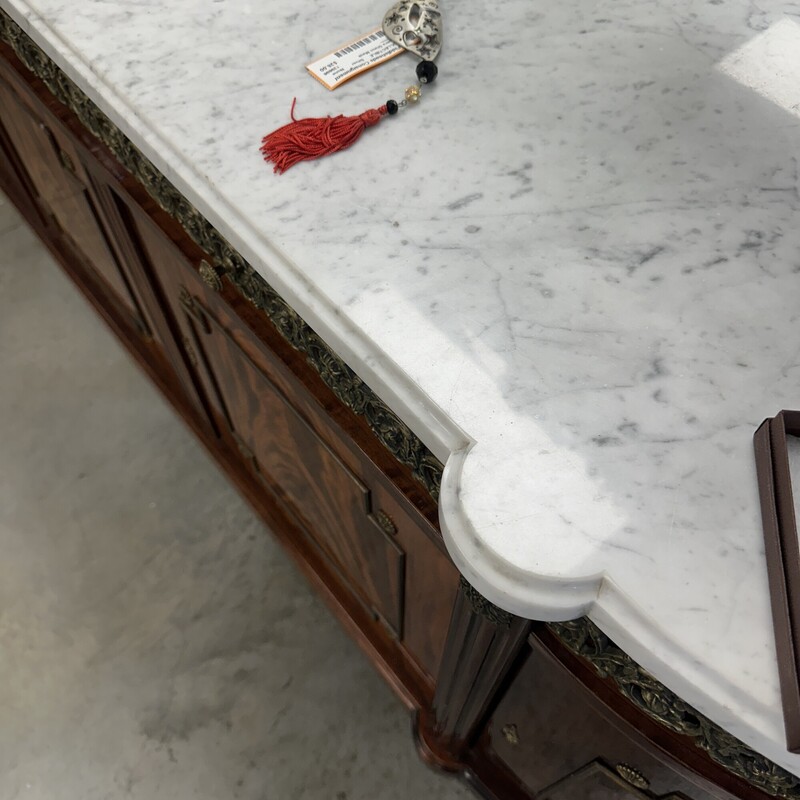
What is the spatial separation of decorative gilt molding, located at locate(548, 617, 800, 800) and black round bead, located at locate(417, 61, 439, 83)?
1.42 feet

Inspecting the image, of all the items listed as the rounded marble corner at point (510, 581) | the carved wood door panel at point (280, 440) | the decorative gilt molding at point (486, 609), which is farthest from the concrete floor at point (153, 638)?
the rounded marble corner at point (510, 581)

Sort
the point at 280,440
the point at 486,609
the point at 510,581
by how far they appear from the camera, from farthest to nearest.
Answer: the point at 280,440
the point at 486,609
the point at 510,581

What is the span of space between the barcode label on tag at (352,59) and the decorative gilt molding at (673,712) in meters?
0.46

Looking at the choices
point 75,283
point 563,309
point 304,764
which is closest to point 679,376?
point 563,309

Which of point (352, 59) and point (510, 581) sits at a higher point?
point (352, 59)

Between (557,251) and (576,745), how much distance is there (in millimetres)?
430

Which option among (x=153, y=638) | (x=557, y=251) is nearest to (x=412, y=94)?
(x=557, y=251)

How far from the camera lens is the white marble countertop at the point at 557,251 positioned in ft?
1.33

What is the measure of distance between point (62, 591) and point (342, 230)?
37.2 inches

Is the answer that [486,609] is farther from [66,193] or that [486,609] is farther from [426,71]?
[66,193]

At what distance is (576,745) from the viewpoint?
631mm

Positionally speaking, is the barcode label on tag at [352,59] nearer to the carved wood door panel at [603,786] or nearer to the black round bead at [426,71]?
the black round bead at [426,71]

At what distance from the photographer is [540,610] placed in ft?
1.34

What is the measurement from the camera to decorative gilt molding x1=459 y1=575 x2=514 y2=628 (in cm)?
53
